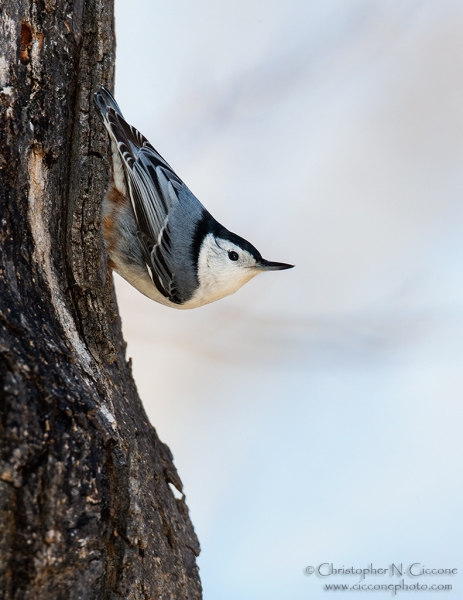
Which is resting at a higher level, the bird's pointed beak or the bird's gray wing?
the bird's gray wing

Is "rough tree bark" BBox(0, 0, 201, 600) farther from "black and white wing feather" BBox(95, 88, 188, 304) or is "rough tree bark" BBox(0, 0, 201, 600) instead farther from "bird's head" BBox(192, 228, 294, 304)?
"bird's head" BBox(192, 228, 294, 304)

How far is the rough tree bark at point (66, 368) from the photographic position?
1104 millimetres

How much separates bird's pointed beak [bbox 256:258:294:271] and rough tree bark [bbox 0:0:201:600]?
0.61m

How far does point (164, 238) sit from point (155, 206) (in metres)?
0.11

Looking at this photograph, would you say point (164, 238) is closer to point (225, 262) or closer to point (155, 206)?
point (155, 206)

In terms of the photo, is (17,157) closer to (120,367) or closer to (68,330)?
(68,330)

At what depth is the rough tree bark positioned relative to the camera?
1104 millimetres

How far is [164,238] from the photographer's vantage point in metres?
2.17

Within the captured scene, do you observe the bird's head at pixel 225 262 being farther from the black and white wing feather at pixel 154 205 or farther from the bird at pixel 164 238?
the black and white wing feather at pixel 154 205

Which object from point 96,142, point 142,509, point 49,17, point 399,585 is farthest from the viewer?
point 399,585

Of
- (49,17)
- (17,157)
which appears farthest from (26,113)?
(49,17)

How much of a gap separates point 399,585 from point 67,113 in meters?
1.72

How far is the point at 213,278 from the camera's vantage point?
2.29 meters

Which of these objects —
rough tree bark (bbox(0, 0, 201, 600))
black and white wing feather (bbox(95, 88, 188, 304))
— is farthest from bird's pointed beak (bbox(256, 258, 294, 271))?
rough tree bark (bbox(0, 0, 201, 600))
